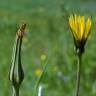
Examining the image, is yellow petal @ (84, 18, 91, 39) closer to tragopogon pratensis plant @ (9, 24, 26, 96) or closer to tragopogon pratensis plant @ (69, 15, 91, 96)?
tragopogon pratensis plant @ (69, 15, 91, 96)

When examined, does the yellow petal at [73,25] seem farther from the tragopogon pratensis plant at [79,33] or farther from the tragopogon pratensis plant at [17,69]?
the tragopogon pratensis plant at [17,69]

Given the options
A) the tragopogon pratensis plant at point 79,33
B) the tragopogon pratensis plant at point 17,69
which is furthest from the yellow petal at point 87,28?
the tragopogon pratensis plant at point 17,69

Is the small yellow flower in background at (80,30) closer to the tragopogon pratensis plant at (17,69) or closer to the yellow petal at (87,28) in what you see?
the yellow petal at (87,28)

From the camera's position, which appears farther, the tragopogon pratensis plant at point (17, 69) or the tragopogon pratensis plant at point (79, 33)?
the tragopogon pratensis plant at point (79, 33)

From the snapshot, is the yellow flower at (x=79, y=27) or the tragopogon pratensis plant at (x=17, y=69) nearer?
the tragopogon pratensis plant at (x=17, y=69)

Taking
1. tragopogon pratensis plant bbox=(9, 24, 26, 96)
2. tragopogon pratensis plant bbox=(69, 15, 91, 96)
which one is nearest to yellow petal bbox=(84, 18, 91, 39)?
tragopogon pratensis plant bbox=(69, 15, 91, 96)

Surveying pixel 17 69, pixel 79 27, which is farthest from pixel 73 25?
pixel 17 69

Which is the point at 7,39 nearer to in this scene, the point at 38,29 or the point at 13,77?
the point at 38,29

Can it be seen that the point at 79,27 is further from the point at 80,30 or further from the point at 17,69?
the point at 17,69

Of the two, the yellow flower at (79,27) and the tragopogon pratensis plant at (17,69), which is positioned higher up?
the yellow flower at (79,27)

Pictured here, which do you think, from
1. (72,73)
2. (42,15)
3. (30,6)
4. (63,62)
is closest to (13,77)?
(72,73)
